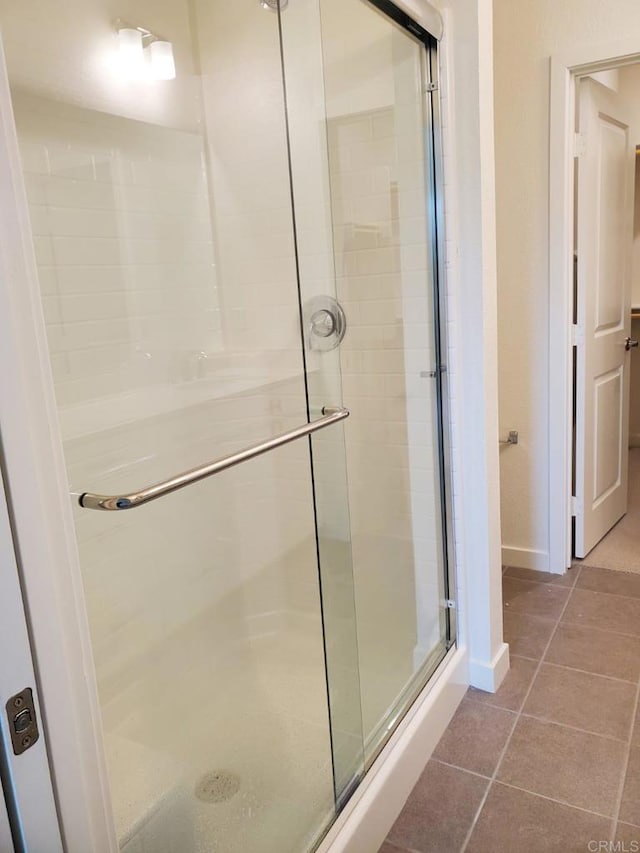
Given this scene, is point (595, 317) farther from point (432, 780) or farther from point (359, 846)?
point (359, 846)

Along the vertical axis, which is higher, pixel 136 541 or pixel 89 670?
pixel 89 670

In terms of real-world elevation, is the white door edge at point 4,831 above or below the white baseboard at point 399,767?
above

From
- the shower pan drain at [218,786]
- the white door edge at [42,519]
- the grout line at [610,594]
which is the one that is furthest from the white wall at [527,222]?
the white door edge at [42,519]

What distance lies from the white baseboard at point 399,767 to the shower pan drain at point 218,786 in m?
0.24

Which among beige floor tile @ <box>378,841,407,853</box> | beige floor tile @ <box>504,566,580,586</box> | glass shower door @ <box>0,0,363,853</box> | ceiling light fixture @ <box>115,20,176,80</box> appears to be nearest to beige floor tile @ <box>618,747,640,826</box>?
beige floor tile @ <box>378,841,407,853</box>

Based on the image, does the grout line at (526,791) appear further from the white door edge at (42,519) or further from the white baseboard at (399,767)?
the white door edge at (42,519)

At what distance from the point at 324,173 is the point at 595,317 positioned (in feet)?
4.72

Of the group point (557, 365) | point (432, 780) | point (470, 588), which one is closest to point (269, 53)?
point (557, 365)

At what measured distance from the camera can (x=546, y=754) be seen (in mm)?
1743

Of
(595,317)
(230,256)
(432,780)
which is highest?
(230,256)

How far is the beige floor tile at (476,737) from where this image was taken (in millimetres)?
1739

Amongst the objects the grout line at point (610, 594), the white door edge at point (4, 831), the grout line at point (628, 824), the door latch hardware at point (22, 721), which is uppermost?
the door latch hardware at point (22, 721)

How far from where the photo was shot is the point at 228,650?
2.07 meters

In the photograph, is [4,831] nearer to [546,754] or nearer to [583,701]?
[546,754]
